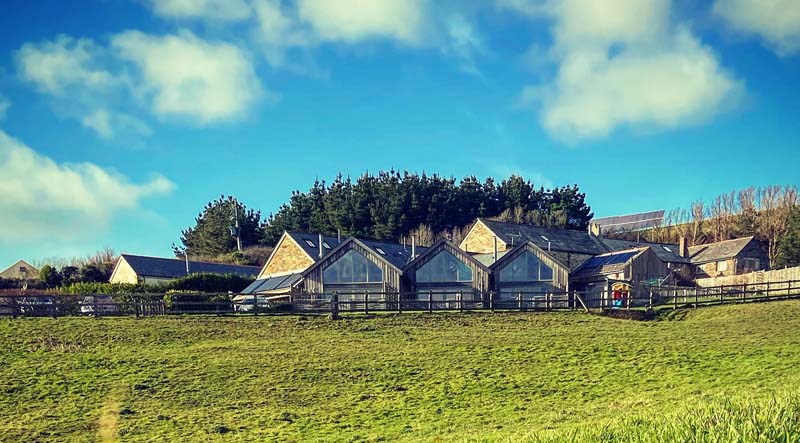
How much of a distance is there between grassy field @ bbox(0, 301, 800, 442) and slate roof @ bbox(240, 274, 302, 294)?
53.2 feet

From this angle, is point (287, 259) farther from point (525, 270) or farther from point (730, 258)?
point (730, 258)

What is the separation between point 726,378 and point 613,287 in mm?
26755

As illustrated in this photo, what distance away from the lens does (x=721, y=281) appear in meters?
52.1

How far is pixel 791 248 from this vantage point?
62062 millimetres

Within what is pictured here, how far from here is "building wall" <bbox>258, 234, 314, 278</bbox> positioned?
55981mm

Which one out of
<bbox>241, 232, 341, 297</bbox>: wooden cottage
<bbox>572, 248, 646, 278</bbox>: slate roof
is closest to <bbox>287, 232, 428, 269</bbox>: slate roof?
<bbox>241, 232, 341, 297</bbox>: wooden cottage

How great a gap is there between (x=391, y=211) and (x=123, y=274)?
27702mm

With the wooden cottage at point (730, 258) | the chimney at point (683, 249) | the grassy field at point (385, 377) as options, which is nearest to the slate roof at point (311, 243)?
the grassy field at point (385, 377)

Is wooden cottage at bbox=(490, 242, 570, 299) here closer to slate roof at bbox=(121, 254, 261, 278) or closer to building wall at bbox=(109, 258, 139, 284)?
slate roof at bbox=(121, 254, 261, 278)

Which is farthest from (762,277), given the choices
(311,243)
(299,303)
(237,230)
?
(237,230)

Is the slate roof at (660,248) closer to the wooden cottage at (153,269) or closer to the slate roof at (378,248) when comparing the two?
the slate roof at (378,248)

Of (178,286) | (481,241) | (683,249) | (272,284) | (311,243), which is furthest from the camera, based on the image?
(683,249)

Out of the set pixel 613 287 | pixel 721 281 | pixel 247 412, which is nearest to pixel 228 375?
pixel 247 412

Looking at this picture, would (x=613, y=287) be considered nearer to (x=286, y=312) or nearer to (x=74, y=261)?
(x=286, y=312)
